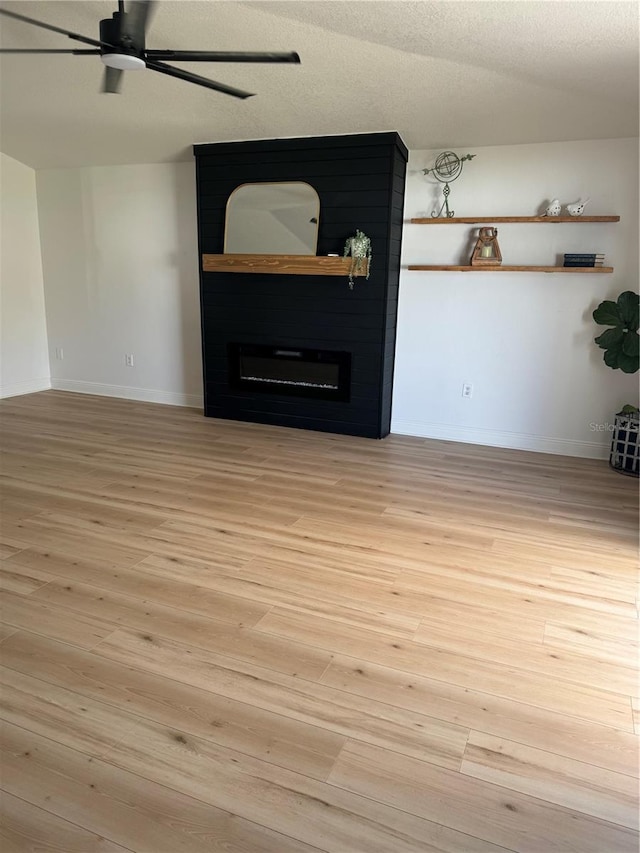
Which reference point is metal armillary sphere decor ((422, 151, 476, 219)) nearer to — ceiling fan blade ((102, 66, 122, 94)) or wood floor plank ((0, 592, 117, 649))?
ceiling fan blade ((102, 66, 122, 94))

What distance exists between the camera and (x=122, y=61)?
2.46m

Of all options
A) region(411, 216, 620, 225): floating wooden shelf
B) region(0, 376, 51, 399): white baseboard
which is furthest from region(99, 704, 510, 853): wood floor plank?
region(0, 376, 51, 399): white baseboard

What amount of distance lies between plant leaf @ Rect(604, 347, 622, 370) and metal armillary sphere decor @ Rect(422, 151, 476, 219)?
155 centimetres

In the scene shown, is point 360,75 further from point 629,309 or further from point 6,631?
point 6,631

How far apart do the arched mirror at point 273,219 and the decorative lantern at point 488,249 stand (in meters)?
1.26

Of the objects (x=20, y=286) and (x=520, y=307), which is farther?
(x=20, y=286)

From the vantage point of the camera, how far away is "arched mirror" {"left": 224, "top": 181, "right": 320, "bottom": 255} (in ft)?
14.8

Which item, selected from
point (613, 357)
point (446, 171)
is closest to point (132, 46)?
Result: point (446, 171)

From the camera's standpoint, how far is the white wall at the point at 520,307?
406 centimetres

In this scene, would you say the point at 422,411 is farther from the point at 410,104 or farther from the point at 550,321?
the point at 410,104

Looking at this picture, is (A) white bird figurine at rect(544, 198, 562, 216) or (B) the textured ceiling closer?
(B) the textured ceiling

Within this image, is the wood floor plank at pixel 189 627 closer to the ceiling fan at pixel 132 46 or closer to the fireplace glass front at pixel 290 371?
the ceiling fan at pixel 132 46

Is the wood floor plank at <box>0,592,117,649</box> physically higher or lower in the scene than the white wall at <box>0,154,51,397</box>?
lower

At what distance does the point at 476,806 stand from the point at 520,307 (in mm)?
3641
